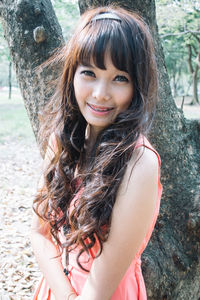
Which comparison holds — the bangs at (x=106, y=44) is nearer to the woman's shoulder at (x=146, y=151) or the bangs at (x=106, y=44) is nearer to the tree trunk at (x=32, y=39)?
the woman's shoulder at (x=146, y=151)

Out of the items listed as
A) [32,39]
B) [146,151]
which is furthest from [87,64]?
[32,39]

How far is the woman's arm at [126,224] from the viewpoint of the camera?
1146mm

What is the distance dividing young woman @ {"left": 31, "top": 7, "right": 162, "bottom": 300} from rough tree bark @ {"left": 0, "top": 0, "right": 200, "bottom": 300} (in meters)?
0.52

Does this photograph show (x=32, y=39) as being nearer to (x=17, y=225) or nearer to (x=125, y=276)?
(x=125, y=276)

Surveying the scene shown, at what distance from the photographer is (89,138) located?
65.9 inches

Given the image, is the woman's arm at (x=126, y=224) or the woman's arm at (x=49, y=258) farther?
the woman's arm at (x=49, y=258)

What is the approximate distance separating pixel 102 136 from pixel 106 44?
0.42 m

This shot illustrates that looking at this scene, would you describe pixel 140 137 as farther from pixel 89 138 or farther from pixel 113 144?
pixel 89 138

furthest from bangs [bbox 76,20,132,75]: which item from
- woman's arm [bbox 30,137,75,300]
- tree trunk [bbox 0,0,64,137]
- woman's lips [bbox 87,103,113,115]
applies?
tree trunk [bbox 0,0,64,137]

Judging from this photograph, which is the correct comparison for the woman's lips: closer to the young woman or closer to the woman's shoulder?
the young woman

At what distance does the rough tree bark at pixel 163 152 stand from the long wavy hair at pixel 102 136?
1.82 ft

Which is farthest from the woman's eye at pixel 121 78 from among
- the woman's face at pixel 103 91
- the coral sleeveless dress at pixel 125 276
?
the coral sleeveless dress at pixel 125 276

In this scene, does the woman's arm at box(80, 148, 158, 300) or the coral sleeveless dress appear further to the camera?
the coral sleeveless dress

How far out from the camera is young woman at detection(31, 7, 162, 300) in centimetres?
119
